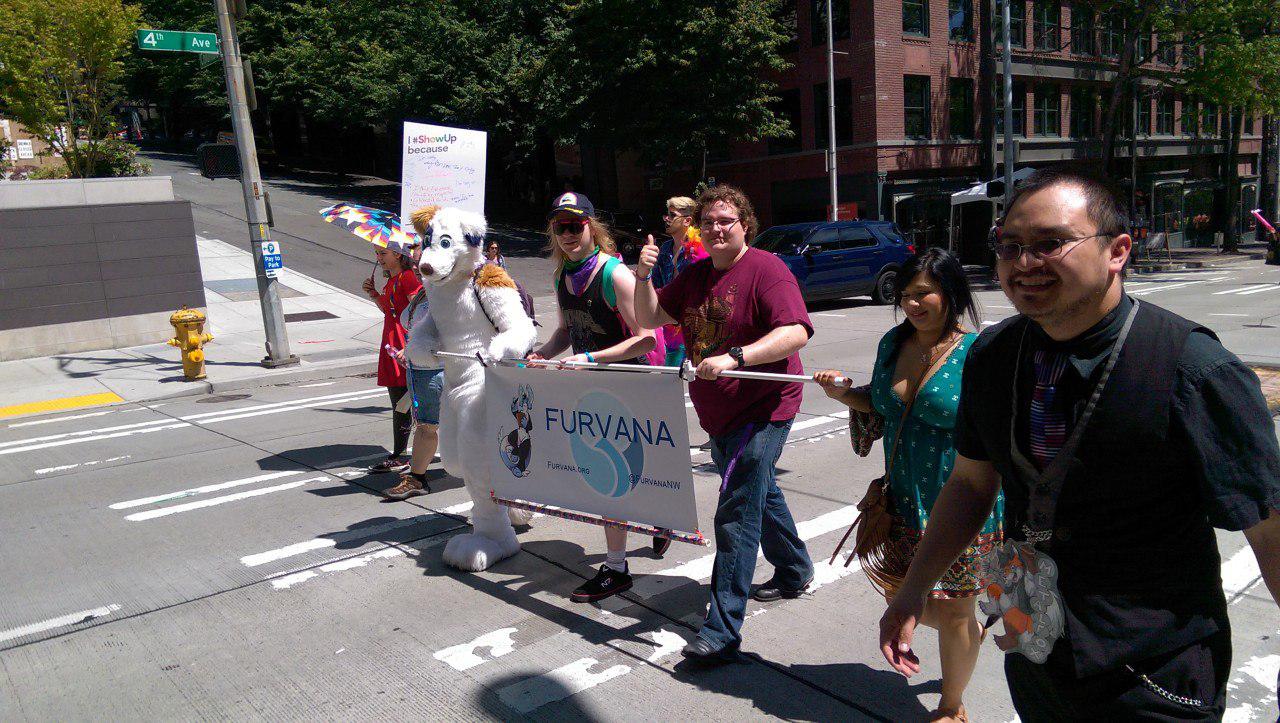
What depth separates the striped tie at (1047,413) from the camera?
6.13 ft

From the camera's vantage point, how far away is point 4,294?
14.1 meters

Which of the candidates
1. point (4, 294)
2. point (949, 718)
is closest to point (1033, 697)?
point (949, 718)

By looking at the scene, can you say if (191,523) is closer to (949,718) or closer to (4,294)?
(949,718)

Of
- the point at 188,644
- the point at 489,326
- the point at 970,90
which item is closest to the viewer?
the point at 188,644

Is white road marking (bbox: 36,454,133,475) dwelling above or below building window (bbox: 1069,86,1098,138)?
below

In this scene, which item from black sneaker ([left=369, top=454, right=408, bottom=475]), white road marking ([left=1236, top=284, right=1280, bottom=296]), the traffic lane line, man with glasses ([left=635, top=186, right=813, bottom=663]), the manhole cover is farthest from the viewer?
white road marking ([left=1236, top=284, right=1280, bottom=296])

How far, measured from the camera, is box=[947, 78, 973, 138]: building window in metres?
30.4

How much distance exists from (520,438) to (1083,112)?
35715 mm

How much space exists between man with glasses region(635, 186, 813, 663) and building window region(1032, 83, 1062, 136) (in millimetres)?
32225

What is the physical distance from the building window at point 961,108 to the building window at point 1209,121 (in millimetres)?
12829

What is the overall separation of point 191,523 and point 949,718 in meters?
5.09

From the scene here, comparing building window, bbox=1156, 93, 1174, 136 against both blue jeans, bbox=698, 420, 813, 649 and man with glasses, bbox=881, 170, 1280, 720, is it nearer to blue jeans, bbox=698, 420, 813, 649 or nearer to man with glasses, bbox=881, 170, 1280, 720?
blue jeans, bbox=698, 420, 813, 649

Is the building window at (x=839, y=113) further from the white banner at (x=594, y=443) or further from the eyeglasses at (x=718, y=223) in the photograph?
the eyeglasses at (x=718, y=223)

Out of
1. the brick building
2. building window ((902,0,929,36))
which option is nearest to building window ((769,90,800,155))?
the brick building
